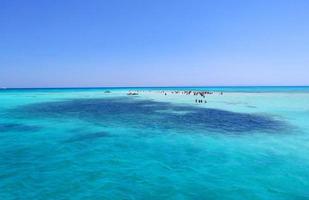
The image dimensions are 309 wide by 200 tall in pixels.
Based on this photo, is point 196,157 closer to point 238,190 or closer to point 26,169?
point 238,190

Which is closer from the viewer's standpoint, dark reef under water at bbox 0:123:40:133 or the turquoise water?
the turquoise water

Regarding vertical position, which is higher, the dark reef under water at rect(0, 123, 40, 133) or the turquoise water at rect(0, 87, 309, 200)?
the dark reef under water at rect(0, 123, 40, 133)

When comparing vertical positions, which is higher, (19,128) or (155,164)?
(19,128)

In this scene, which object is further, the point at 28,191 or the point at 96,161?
the point at 96,161

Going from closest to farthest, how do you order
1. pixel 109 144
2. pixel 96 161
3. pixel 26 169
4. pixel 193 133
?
pixel 26 169 → pixel 96 161 → pixel 109 144 → pixel 193 133

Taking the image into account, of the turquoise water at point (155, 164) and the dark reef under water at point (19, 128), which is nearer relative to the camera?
the turquoise water at point (155, 164)

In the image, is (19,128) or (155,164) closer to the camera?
(155,164)

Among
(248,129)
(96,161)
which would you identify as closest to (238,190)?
(96,161)

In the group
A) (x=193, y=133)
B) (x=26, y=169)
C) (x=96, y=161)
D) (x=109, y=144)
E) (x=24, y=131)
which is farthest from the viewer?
(x=24, y=131)

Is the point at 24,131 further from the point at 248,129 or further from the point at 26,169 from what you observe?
the point at 248,129

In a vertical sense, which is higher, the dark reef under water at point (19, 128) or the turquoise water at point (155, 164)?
the dark reef under water at point (19, 128)
